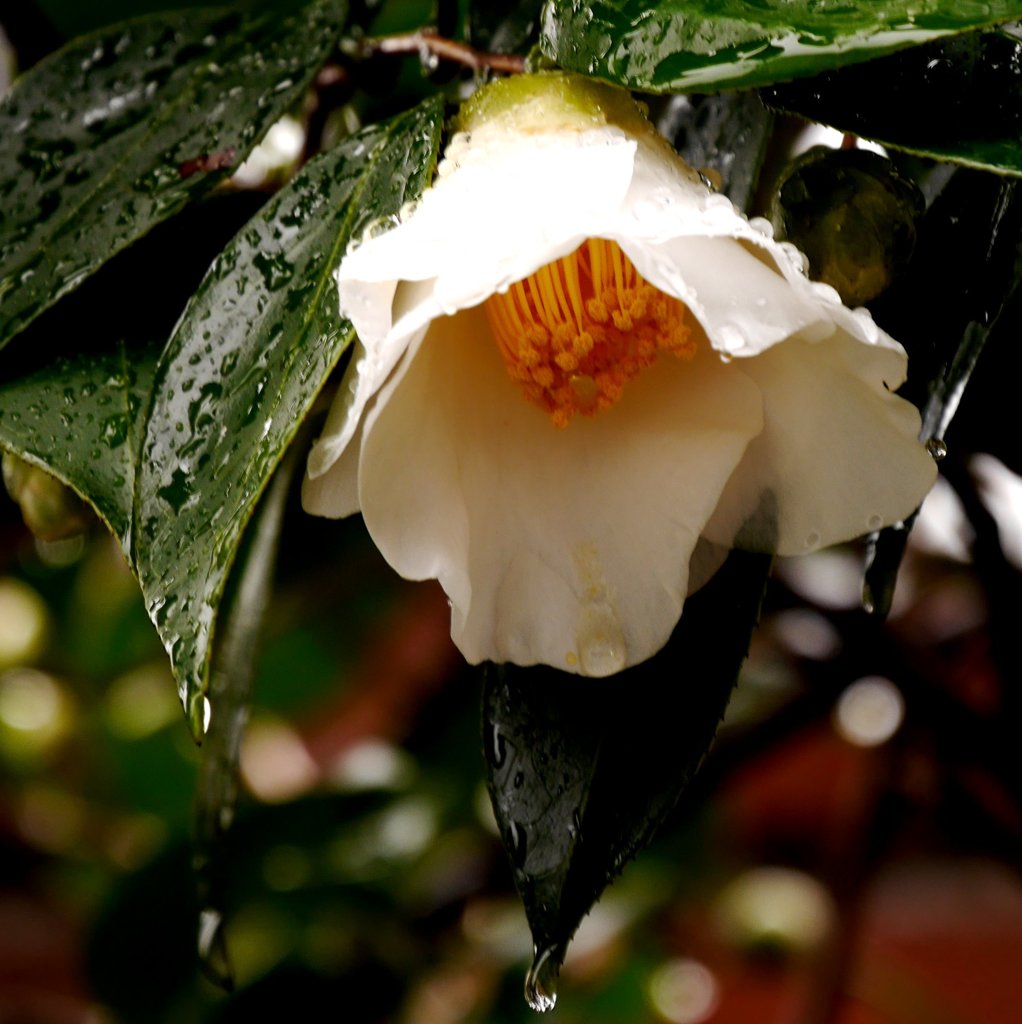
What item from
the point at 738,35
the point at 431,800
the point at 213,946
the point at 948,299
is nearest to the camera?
the point at 738,35

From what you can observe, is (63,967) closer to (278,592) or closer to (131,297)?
(278,592)

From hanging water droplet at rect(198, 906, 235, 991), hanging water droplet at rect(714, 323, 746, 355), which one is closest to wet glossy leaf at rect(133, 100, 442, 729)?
hanging water droplet at rect(714, 323, 746, 355)

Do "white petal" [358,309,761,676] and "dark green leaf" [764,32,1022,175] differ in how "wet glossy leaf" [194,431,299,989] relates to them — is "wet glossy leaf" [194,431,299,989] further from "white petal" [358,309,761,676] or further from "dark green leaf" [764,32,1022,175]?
"dark green leaf" [764,32,1022,175]

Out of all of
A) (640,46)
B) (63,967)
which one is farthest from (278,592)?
(63,967)

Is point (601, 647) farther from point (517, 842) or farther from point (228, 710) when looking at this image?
point (228, 710)

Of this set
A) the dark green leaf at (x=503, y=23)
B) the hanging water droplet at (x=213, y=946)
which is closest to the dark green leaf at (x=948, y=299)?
the dark green leaf at (x=503, y=23)

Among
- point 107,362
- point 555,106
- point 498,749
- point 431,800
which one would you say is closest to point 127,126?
point 107,362
